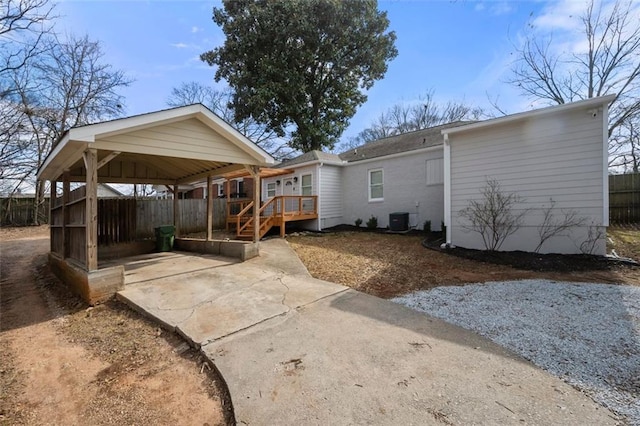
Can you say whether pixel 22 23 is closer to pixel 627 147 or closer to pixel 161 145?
pixel 161 145

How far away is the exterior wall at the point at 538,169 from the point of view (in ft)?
21.5

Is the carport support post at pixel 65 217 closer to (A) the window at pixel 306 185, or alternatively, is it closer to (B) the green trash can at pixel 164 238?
(B) the green trash can at pixel 164 238

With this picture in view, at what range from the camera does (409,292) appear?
491cm

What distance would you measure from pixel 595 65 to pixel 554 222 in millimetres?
13093

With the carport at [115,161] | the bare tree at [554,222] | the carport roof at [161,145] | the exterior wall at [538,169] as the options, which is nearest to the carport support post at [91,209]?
the carport at [115,161]

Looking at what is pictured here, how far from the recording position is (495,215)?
761 cm

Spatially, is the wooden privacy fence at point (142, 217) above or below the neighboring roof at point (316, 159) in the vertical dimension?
below

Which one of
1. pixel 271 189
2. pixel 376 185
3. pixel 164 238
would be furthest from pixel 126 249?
pixel 376 185

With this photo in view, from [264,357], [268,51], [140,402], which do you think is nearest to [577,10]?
[268,51]

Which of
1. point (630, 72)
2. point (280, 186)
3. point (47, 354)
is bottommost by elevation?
point (47, 354)

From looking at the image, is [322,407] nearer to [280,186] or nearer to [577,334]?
[577,334]

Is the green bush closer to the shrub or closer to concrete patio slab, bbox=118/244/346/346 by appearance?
the shrub

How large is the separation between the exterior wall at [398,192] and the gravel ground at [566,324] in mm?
6300

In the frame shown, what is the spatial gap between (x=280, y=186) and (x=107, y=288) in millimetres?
12073
